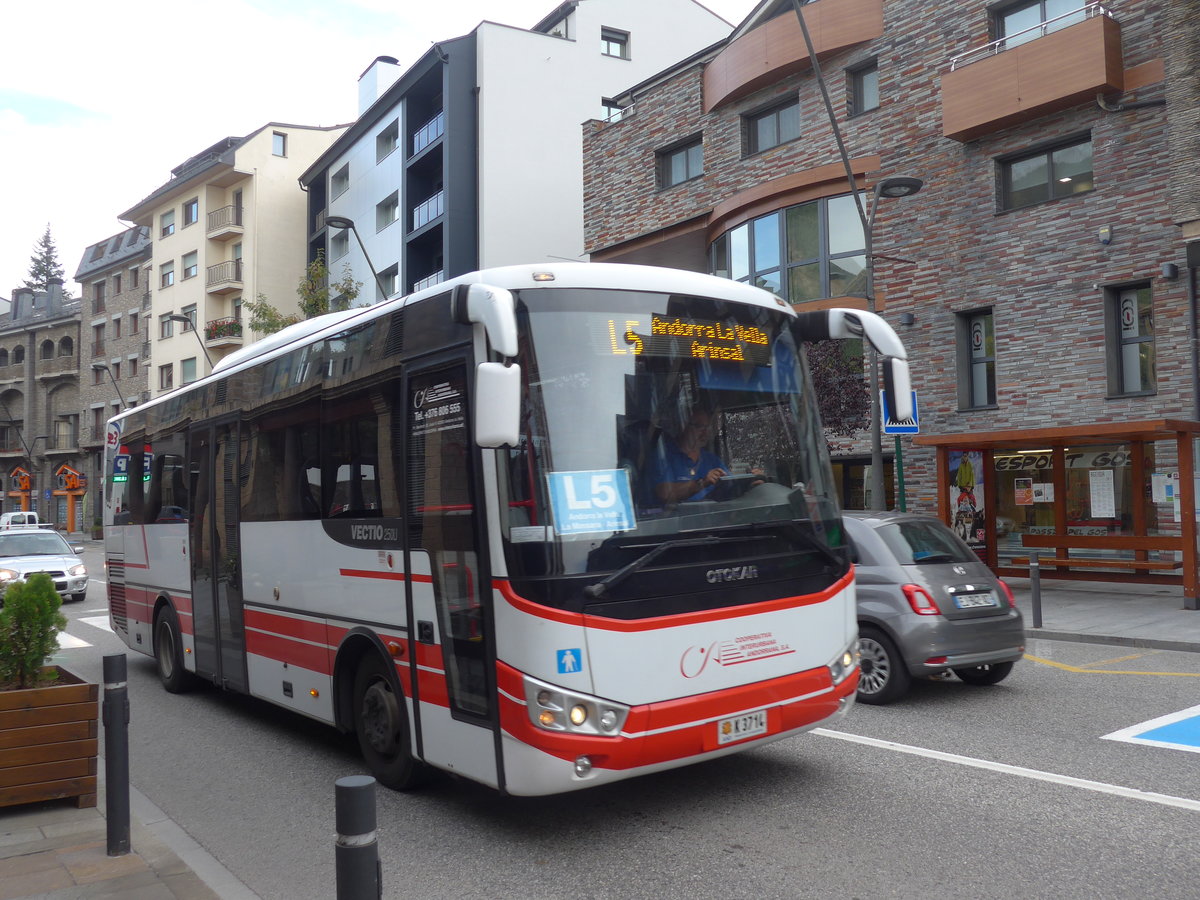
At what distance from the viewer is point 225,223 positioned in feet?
167

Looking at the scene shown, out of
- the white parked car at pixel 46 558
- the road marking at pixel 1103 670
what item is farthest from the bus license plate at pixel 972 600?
the white parked car at pixel 46 558

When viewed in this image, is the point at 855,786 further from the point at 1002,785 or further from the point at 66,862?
A: the point at 66,862

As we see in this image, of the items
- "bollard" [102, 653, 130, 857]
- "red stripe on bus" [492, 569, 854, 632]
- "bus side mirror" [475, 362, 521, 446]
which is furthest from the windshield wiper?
"bollard" [102, 653, 130, 857]

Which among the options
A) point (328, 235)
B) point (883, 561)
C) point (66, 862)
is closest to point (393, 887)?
point (66, 862)

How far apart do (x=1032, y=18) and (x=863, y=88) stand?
3.89 meters

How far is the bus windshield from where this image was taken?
489cm

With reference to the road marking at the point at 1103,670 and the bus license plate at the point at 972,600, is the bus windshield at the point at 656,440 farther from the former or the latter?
the road marking at the point at 1103,670

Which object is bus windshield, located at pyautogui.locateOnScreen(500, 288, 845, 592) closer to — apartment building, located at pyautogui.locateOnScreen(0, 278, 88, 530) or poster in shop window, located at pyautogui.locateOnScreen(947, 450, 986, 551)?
poster in shop window, located at pyautogui.locateOnScreen(947, 450, 986, 551)

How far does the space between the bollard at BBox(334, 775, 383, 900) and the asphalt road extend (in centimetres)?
178

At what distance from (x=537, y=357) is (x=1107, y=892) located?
339 centimetres

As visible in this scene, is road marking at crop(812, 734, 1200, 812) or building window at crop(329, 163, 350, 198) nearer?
road marking at crop(812, 734, 1200, 812)

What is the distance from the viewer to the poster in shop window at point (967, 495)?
1833 centimetres

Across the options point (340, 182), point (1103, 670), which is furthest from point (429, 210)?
point (1103, 670)

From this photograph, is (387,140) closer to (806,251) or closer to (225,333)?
(225,333)
